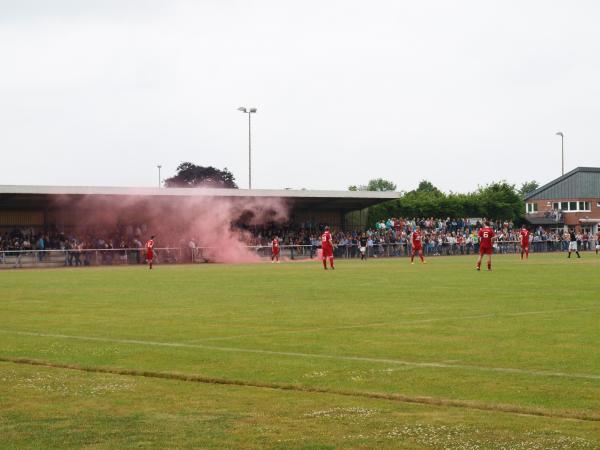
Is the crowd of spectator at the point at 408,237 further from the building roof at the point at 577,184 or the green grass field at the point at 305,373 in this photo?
the green grass field at the point at 305,373

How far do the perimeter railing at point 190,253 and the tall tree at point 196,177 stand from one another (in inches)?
1785

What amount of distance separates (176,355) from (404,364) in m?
3.30

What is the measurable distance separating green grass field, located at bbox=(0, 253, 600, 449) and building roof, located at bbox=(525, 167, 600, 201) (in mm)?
99602

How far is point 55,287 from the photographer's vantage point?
31516 mm

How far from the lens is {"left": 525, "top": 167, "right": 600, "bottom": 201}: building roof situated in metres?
119

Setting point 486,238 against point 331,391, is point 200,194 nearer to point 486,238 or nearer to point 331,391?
point 486,238

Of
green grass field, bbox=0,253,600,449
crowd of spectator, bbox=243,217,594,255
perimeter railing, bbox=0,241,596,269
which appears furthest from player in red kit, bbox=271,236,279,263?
green grass field, bbox=0,253,600,449

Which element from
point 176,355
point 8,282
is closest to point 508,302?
point 176,355

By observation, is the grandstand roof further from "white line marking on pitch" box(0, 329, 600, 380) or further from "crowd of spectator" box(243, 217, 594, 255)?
"white line marking on pitch" box(0, 329, 600, 380)

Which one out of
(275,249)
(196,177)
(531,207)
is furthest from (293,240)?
(531,207)

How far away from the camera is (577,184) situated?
120m

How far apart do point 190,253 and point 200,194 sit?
533 cm

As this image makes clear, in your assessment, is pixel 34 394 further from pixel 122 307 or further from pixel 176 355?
Result: pixel 122 307

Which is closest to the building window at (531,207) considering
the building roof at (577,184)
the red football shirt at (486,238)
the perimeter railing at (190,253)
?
the building roof at (577,184)
